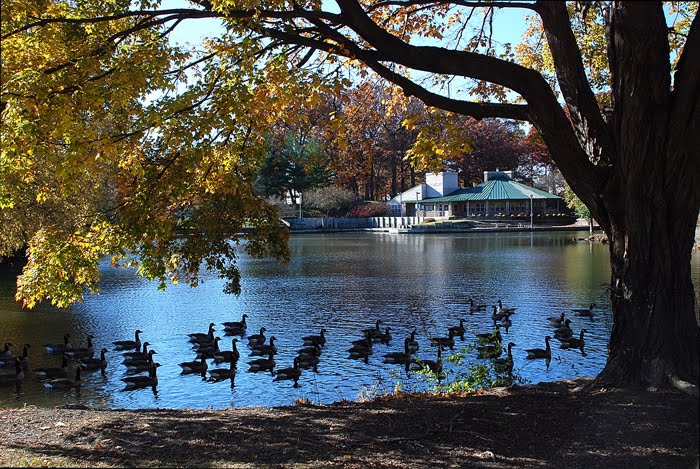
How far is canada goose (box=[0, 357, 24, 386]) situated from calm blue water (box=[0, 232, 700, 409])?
203 millimetres

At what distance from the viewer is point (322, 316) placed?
73.9 feet

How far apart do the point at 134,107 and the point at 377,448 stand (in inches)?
248

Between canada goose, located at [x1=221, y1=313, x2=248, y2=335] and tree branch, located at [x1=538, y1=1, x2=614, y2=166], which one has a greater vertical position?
tree branch, located at [x1=538, y1=1, x2=614, y2=166]

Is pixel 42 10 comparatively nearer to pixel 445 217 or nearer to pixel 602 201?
pixel 602 201

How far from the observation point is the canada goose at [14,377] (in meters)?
14.7

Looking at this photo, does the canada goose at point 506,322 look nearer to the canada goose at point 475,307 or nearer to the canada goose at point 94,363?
the canada goose at point 475,307

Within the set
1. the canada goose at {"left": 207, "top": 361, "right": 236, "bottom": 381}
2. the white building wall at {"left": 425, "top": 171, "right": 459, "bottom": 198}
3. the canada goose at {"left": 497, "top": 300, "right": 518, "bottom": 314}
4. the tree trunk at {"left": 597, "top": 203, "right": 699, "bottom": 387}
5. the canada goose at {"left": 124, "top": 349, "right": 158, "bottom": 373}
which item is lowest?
the canada goose at {"left": 207, "top": 361, "right": 236, "bottom": 381}

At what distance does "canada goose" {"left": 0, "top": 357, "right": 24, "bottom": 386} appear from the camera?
1473 cm

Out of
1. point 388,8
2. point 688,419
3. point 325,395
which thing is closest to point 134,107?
point 388,8

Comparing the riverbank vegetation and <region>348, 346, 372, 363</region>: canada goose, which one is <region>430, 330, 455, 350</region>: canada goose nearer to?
<region>348, 346, 372, 363</region>: canada goose

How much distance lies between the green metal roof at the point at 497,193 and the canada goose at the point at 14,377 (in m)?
68.4

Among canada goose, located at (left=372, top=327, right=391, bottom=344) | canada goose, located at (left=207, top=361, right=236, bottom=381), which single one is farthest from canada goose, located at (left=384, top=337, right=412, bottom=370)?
canada goose, located at (left=207, top=361, right=236, bottom=381)

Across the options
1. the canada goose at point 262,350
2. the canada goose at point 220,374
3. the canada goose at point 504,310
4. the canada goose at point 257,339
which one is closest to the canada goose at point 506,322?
the canada goose at point 504,310

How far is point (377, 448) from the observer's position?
6.05m
